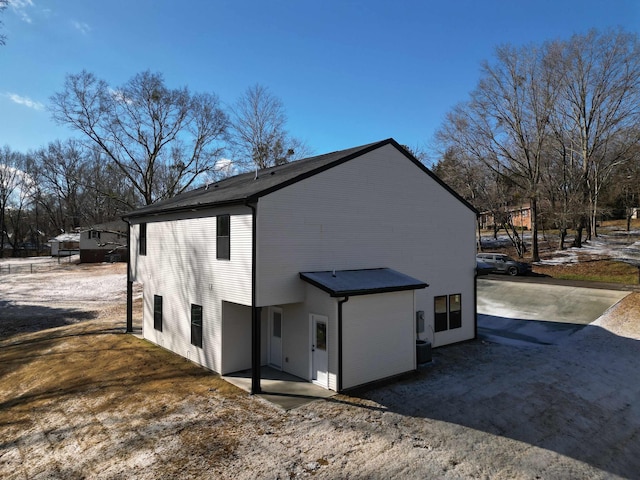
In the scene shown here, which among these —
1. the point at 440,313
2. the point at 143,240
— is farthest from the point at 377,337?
the point at 143,240

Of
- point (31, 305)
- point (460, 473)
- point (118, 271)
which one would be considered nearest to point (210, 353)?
point (460, 473)

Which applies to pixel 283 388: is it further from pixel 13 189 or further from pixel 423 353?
pixel 13 189

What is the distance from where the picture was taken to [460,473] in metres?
6.41

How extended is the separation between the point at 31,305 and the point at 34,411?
→ 61.1ft

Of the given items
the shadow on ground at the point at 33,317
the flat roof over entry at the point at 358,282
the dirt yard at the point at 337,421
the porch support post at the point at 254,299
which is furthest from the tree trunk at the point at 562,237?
the shadow on ground at the point at 33,317

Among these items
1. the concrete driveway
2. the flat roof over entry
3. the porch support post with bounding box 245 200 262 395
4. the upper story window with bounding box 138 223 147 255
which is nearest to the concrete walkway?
the porch support post with bounding box 245 200 262 395

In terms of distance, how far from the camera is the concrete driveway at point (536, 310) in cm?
1638

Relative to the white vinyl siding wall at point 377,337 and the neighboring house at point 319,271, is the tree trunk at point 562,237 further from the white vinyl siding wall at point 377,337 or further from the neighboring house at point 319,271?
the white vinyl siding wall at point 377,337

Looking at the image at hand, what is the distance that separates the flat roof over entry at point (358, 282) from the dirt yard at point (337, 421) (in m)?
2.60

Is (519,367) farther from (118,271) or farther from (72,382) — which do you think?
(118,271)

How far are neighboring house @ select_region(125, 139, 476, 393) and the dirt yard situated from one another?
3.22 feet

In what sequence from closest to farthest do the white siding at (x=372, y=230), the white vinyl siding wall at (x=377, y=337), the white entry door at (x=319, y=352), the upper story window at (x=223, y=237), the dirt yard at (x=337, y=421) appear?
the dirt yard at (x=337, y=421), the white vinyl siding wall at (x=377, y=337), the white entry door at (x=319, y=352), the white siding at (x=372, y=230), the upper story window at (x=223, y=237)

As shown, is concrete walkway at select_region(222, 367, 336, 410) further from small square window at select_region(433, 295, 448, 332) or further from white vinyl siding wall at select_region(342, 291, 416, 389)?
small square window at select_region(433, 295, 448, 332)

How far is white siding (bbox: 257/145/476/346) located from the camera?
34.1 ft
